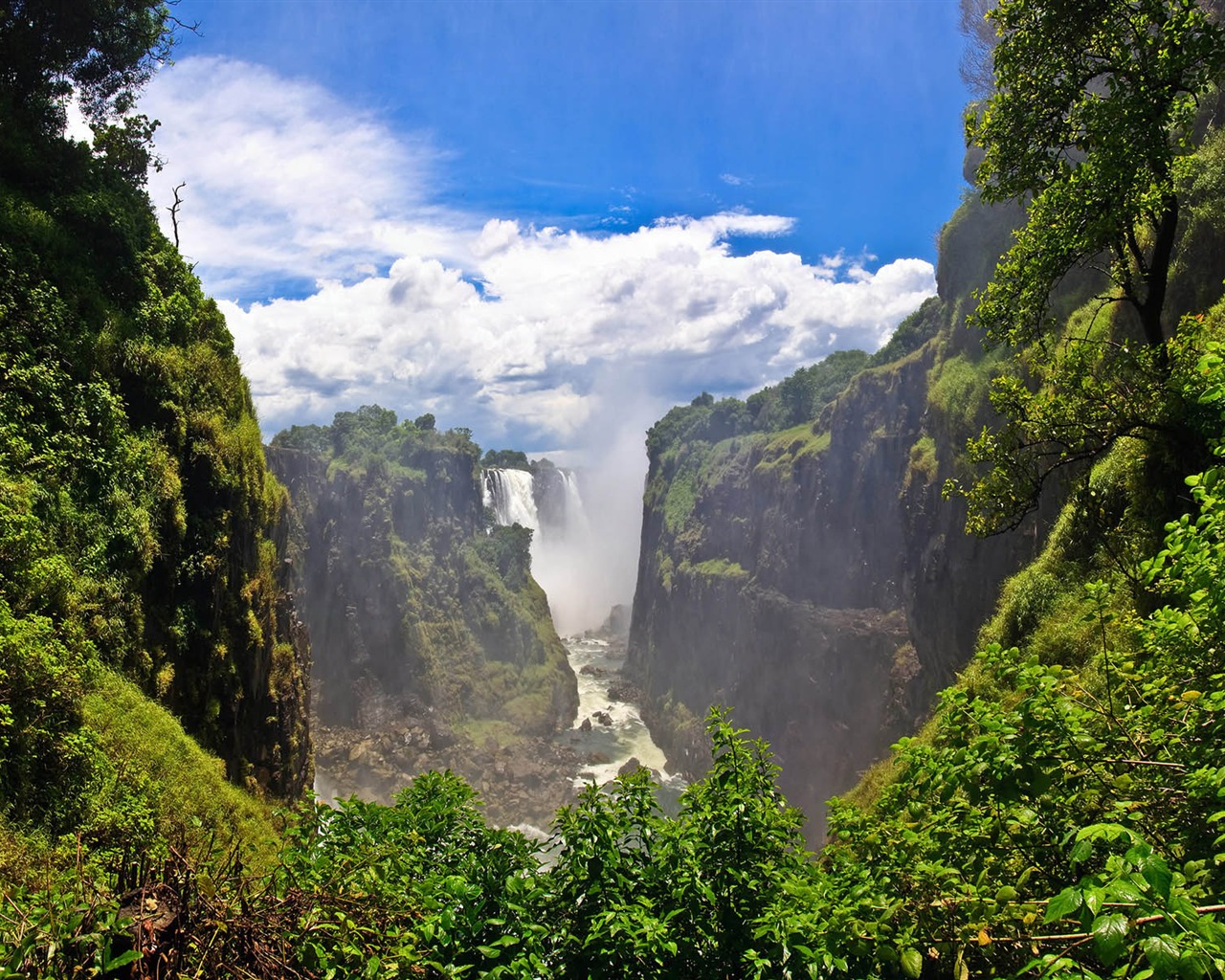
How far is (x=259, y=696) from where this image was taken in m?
20.5

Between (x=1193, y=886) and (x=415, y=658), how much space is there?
65.1 metres

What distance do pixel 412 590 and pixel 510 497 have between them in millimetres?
25747

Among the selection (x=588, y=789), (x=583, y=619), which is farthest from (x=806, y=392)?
(x=588, y=789)

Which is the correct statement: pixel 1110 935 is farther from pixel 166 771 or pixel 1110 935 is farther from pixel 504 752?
pixel 504 752

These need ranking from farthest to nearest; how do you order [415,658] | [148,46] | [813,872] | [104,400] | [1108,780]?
[415,658], [148,46], [104,400], [813,872], [1108,780]

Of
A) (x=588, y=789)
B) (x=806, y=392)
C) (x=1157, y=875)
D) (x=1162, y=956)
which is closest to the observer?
(x=1162, y=956)

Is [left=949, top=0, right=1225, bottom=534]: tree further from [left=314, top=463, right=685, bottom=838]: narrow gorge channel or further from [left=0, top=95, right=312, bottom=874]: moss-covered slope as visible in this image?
[left=314, top=463, right=685, bottom=838]: narrow gorge channel

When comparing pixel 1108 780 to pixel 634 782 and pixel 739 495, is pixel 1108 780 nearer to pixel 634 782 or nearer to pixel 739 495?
pixel 634 782

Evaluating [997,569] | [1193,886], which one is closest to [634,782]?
[1193,886]

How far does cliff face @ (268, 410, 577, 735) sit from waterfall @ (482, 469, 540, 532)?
7.04 meters

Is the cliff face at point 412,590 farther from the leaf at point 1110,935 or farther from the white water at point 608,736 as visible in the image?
the leaf at point 1110,935

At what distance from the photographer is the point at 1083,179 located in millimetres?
9078

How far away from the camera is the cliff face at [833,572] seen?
123 ft

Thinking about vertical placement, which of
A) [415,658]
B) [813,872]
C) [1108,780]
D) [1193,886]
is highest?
[415,658]
